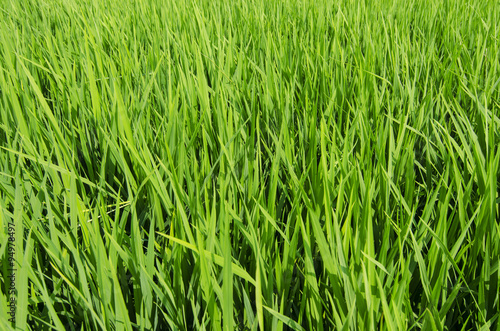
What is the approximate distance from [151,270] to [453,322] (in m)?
0.42

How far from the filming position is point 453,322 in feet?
1.86

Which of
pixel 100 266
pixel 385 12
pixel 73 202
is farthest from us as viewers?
pixel 385 12

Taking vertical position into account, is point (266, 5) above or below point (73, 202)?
above

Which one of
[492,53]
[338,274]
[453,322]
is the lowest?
[453,322]

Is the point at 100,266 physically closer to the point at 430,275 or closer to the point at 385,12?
the point at 430,275

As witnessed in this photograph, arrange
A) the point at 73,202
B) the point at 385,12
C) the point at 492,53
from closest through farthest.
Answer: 1. the point at 73,202
2. the point at 492,53
3. the point at 385,12

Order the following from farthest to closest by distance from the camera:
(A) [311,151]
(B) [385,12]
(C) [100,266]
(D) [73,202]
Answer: (B) [385,12], (A) [311,151], (D) [73,202], (C) [100,266]

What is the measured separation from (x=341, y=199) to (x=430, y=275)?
15 centimetres

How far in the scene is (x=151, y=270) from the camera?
53cm

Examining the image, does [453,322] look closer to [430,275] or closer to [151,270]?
[430,275]

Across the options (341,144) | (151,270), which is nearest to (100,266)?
(151,270)

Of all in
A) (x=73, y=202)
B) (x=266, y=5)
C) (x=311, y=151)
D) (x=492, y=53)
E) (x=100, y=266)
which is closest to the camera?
(x=100, y=266)

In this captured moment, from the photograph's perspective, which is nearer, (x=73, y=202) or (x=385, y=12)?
(x=73, y=202)

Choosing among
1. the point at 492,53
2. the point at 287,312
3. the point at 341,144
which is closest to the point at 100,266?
the point at 287,312
